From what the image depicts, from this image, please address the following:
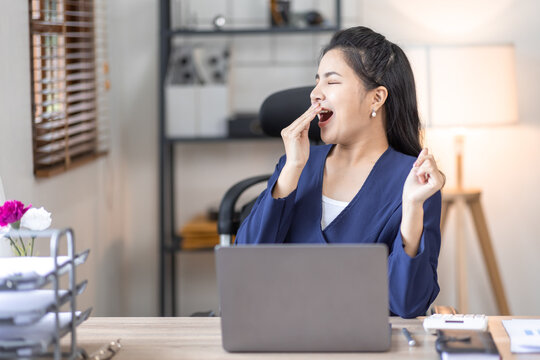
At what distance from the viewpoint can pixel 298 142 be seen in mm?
1755

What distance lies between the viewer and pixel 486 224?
3.31 m

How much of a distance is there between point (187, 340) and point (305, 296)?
269 millimetres

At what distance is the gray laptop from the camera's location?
1245 millimetres

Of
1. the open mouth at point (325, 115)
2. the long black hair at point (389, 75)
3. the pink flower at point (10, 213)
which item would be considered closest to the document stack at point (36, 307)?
the pink flower at point (10, 213)

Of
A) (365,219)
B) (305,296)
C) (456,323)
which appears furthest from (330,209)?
(305,296)

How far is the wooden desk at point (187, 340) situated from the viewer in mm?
1318

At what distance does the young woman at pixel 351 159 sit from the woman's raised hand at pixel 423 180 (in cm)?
14

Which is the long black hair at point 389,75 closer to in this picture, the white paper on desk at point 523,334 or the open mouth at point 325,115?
the open mouth at point 325,115

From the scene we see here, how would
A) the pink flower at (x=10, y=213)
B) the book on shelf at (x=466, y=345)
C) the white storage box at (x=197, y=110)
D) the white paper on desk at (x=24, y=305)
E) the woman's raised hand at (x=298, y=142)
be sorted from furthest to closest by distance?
the white storage box at (x=197, y=110), the woman's raised hand at (x=298, y=142), the pink flower at (x=10, y=213), the book on shelf at (x=466, y=345), the white paper on desk at (x=24, y=305)

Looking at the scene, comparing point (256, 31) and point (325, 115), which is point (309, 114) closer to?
point (325, 115)

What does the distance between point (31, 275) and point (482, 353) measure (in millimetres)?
694

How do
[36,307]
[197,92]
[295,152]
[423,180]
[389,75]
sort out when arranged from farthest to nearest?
[197,92] → [389,75] → [295,152] → [423,180] → [36,307]

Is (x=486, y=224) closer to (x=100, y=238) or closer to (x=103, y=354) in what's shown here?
(x=100, y=238)

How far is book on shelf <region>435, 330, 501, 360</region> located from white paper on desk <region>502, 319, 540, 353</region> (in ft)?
0.14
